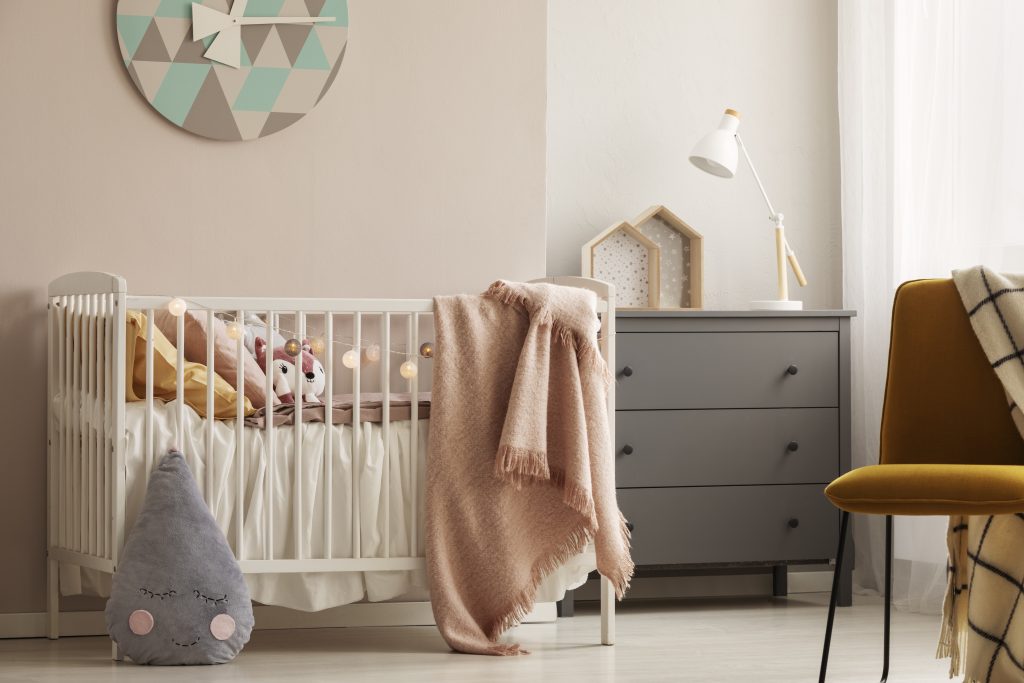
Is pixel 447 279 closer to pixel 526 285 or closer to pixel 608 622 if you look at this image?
pixel 526 285

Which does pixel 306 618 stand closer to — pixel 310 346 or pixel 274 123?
pixel 310 346

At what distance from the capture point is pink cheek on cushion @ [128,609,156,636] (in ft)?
7.37

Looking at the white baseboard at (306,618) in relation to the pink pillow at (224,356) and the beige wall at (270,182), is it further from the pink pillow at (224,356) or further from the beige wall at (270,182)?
the pink pillow at (224,356)

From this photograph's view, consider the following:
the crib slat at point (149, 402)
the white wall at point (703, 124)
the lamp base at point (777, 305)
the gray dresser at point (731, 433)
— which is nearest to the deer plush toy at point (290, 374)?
the crib slat at point (149, 402)

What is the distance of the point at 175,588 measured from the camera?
7.38 feet

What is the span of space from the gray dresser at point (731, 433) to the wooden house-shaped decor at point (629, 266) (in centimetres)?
32

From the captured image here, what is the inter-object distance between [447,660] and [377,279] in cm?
97

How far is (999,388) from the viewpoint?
2117 mm

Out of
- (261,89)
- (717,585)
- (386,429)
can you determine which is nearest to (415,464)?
(386,429)

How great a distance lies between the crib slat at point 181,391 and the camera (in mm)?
2346

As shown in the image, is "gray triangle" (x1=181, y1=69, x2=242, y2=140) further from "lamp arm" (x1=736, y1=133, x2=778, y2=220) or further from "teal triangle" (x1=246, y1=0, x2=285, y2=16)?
"lamp arm" (x1=736, y1=133, x2=778, y2=220)

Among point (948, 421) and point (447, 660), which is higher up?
point (948, 421)

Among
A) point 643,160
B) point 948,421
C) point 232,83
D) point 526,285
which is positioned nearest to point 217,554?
point 526,285

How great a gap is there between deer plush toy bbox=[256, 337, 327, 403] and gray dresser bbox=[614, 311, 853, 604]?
0.75 metres
